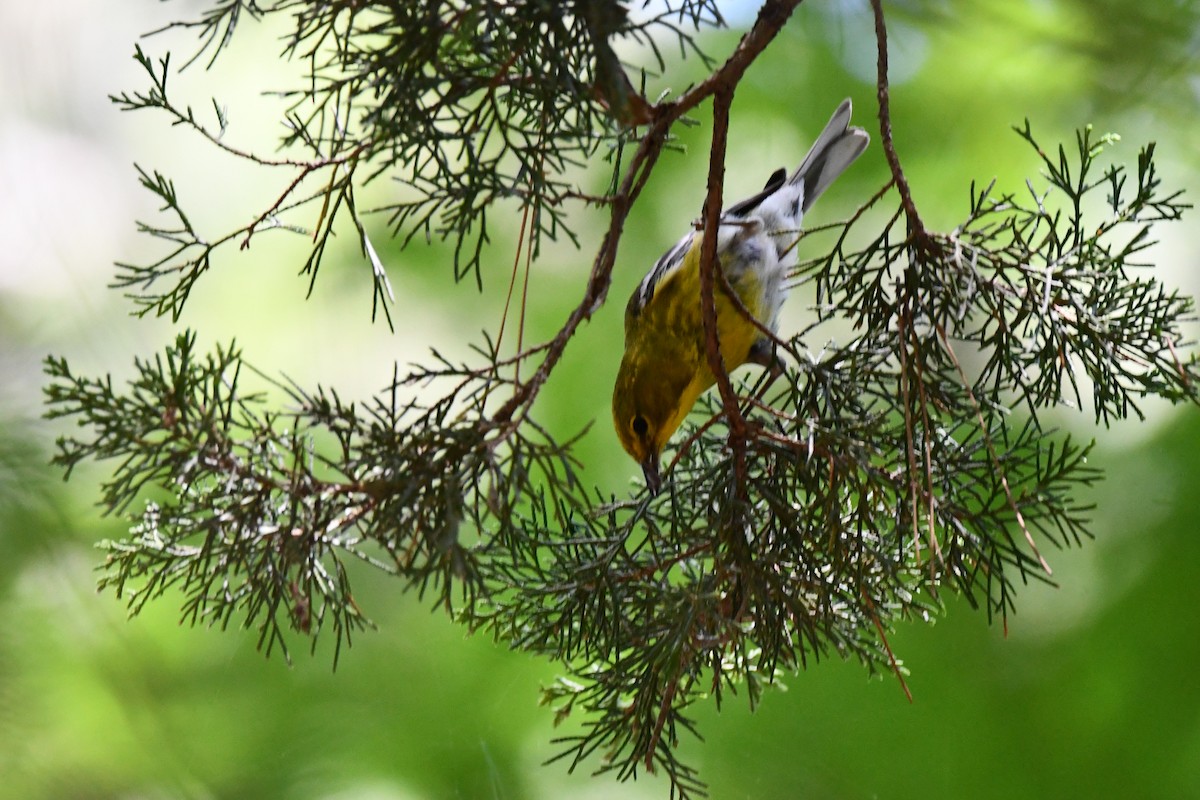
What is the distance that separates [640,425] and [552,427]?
1.76 ft

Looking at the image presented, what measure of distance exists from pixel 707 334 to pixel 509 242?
2.46ft

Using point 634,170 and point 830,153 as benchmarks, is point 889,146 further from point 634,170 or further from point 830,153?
point 830,153

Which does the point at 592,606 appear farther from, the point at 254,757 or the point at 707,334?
the point at 254,757

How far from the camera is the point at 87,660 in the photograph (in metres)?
1.14

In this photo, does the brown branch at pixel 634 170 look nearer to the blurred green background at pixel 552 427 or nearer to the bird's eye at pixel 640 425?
the bird's eye at pixel 640 425

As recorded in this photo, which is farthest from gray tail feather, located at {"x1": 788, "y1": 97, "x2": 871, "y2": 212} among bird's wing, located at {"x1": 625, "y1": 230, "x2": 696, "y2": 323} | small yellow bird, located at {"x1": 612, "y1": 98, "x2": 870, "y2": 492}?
bird's wing, located at {"x1": 625, "y1": 230, "x2": 696, "y2": 323}

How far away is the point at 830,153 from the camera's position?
874 mm

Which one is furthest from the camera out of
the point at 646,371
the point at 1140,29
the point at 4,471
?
the point at 1140,29

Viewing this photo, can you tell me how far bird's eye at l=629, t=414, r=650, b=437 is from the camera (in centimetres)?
68

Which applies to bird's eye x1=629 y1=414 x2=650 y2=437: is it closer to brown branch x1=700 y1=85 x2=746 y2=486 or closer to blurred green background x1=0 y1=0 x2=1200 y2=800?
brown branch x1=700 y1=85 x2=746 y2=486


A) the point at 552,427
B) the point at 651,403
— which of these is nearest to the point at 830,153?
the point at 651,403

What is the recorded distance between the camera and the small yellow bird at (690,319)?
2.22 feet

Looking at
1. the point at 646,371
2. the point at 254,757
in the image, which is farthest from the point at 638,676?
the point at 254,757

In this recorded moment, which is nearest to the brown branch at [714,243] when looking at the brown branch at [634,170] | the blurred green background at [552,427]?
the brown branch at [634,170]
